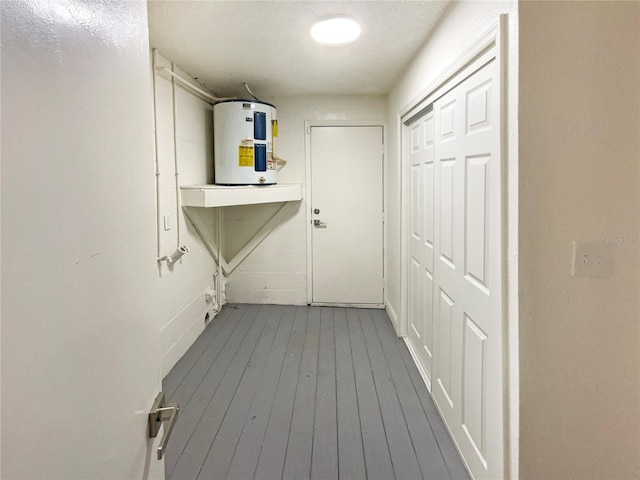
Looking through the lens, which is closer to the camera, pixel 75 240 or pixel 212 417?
pixel 75 240

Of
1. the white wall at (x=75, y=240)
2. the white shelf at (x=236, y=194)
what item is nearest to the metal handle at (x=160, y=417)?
the white wall at (x=75, y=240)

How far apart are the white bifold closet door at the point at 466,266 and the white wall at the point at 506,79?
7 centimetres

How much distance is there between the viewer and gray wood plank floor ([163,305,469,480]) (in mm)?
1954

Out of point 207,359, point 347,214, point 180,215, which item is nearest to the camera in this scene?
point 207,359

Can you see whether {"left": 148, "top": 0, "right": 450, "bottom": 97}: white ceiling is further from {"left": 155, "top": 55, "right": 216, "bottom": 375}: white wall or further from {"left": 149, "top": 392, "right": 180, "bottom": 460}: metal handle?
{"left": 149, "top": 392, "right": 180, "bottom": 460}: metal handle

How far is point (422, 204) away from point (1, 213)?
8.93ft

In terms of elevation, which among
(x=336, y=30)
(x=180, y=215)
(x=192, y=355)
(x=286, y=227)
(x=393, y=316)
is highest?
(x=336, y=30)

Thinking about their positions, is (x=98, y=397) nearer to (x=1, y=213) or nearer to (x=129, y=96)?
(x=1, y=213)

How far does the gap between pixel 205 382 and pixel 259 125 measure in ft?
7.37

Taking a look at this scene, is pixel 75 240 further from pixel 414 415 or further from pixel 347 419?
pixel 414 415

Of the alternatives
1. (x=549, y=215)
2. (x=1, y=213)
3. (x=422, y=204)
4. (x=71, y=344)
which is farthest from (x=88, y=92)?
(x=422, y=204)

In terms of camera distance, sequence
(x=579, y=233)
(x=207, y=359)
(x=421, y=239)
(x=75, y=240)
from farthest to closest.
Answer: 1. (x=207, y=359)
2. (x=421, y=239)
3. (x=579, y=233)
4. (x=75, y=240)

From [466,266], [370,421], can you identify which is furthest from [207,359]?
[466,266]

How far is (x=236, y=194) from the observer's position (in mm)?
3508
